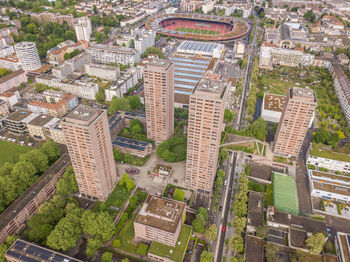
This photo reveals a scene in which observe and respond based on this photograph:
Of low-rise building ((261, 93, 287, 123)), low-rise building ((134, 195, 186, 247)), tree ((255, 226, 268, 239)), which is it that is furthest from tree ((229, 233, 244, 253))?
low-rise building ((261, 93, 287, 123))

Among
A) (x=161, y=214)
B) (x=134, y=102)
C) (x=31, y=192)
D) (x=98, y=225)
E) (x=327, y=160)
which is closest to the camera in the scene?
(x=161, y=214)

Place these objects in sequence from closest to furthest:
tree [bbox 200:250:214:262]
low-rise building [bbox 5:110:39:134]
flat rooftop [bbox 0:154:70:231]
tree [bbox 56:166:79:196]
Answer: tree [bbox 200:250:214:262]
flat rooftop [bbox 0:154:70:231]
tree [bbox 56:166:79:196]
low-rise building [bbox 5:110:39:134]

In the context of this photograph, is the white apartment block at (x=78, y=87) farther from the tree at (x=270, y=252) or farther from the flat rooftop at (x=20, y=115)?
the tree at (x=270, y=252)

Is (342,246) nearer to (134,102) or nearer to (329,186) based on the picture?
(329,186)

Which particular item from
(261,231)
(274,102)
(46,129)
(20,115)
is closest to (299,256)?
(261,231)

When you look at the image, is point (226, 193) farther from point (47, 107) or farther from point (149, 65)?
point (47, 107)

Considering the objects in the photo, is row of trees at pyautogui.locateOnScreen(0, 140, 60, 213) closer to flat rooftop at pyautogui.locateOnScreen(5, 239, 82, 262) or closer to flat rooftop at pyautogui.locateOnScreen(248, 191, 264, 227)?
flat rooftop at pyautogui.locateOnScreen(5, 239, 82, 262)

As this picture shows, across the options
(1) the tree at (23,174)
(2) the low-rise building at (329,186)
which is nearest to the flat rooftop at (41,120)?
(1) the tree at (23,174)
